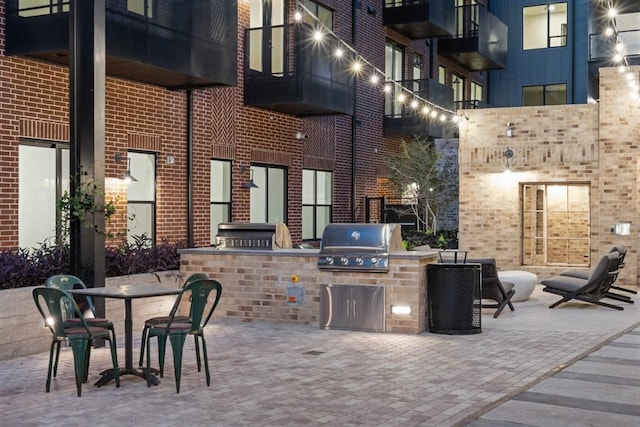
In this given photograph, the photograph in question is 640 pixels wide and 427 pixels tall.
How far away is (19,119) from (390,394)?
7255mm

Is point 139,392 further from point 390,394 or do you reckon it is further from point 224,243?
point 224,243

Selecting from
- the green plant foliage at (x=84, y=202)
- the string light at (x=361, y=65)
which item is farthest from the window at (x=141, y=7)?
the green plant foliage at (x=84, y=202)

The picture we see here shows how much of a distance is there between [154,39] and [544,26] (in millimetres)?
20034

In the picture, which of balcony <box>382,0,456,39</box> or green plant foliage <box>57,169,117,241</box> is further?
balcony <box>382,0,456,39</box>

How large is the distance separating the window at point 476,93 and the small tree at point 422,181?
6.54m

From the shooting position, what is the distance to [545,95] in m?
28.6

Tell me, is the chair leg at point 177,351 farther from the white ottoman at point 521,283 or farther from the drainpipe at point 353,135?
the drainpipe at point 353,135

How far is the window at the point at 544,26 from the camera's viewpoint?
2817 centimetres

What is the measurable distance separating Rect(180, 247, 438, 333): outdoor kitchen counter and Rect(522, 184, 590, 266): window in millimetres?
6838

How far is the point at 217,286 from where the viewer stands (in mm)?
7117

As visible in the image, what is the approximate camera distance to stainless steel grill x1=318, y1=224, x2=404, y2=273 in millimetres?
10023

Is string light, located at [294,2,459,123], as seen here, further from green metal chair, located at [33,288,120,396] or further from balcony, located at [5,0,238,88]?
green metal chair, located at [33,288,120,396]

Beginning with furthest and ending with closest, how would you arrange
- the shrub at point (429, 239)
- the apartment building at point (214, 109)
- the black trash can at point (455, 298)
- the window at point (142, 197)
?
1. the shrub at point (429, 239)
2. the window at point (142, 197)
3. the apartment building at point (214, 109)
4. the black trash can at point (455, 298)

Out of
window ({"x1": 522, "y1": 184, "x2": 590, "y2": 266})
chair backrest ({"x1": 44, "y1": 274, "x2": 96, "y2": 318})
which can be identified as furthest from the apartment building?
window ({"x1": 522, "y1": 184, "x2": 590, "y2": 266})
